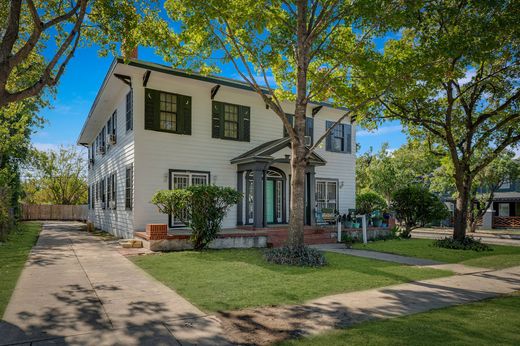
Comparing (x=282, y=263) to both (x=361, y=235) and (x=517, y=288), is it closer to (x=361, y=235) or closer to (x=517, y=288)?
(x=517, y=288)

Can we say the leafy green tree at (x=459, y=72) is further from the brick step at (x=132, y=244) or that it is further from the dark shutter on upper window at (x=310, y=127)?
the brick step at (x=132, y=244)

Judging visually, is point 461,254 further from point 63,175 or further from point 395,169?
point 63,175

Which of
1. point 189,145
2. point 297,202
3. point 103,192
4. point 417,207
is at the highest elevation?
point 189,145

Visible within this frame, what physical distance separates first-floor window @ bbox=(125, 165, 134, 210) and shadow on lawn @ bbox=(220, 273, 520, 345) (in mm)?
9436

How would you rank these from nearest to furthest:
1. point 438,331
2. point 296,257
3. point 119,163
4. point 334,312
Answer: point 438,331
point 334,312
point 296,257
point 119,163

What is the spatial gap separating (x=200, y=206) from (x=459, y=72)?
9.74 m

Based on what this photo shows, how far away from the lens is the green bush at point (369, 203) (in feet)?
59.8

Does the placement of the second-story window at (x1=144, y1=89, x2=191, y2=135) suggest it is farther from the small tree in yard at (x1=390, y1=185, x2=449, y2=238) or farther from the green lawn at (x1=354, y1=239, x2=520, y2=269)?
the small tree in yard at (x1=390, y1=185, x2=449, y2=238)

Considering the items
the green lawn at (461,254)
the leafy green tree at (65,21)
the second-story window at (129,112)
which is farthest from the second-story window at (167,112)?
the green lawn at (461,254)

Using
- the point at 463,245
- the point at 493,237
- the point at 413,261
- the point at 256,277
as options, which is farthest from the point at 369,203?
the point at 256,277

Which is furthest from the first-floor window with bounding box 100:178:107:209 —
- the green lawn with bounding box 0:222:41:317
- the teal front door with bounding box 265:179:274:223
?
the teal front door with bounding box 265:179:274:223

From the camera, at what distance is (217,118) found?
1462 cm

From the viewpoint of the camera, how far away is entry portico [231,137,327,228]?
44.2ft

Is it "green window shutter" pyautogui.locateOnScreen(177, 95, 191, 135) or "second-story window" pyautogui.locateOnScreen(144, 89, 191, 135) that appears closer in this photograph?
"second-story window" pyautogui.locateOnScreen(144, 89, 191, 135)
